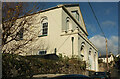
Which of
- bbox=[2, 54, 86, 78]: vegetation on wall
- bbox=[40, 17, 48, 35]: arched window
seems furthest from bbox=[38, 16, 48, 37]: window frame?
bbox=[2, 54, 86, 78]: vegetation on wall

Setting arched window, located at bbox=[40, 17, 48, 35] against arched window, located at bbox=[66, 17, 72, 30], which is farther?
arched window, located at bbox=[66, 17, 72, 30]

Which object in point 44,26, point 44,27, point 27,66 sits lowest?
point 27,66

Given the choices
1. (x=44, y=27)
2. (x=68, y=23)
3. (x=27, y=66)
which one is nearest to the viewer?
(x=27, y=66)

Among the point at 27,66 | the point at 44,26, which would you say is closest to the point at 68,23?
the point at 44,26

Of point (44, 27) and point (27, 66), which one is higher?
point (44, 27)

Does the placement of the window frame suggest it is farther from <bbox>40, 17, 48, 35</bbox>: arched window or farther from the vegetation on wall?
the vegetation on wall

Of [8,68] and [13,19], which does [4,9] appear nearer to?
[13,19]

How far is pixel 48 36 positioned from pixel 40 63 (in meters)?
9.35

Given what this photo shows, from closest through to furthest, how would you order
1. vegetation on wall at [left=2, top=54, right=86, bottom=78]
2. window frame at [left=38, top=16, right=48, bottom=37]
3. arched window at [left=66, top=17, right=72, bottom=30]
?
vegetation on wall at [left=2, top=54, right=86, bottom=78] → window frame at [left=38, top=16, right=48, bottom=37] → arched window at [left=66, top=17, right=72, bottom=30]

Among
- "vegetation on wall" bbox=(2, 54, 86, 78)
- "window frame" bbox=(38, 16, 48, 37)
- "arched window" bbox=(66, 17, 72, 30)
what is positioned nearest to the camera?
"vegetation on wall" bbox=(2, 54, 86, 78)

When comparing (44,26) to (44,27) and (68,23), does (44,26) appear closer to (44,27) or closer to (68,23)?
(44,27)

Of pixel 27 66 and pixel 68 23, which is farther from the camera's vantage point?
pixel 68 23

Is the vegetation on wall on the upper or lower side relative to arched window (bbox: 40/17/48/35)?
lower

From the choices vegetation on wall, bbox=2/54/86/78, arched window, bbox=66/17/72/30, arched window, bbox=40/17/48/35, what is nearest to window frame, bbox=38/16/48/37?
arched window, bbox=40/17/48/35
